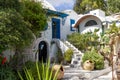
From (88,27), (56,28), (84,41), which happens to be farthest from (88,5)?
(84,41)

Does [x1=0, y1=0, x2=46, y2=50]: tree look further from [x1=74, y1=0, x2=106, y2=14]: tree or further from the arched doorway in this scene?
[x1=74, y1=0, x2=106, y2=14]: tree

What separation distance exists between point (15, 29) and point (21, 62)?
321cm

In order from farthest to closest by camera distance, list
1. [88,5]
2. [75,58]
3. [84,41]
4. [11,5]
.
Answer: [88,5] < [84,41] < [75,58] < [11,5]

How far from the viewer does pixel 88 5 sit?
40.2 m

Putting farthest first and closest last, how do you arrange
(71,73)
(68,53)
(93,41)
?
(93,41)
(68,53)
(71,73)

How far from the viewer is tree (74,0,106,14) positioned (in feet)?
130

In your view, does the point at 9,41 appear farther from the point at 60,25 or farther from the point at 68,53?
the point at 60,25

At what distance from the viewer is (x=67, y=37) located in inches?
933

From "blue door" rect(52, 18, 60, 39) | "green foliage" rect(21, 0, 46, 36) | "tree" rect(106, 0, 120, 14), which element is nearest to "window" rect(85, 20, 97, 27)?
"blue door" rect(52, 18, 60, 39)

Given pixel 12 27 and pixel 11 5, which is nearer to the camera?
pixel 12 27

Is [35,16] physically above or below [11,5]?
below

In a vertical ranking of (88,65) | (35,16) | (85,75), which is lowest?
(85,75)

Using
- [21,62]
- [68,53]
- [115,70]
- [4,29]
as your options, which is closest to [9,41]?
[4,29]

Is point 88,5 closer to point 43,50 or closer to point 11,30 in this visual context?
point 43,50
